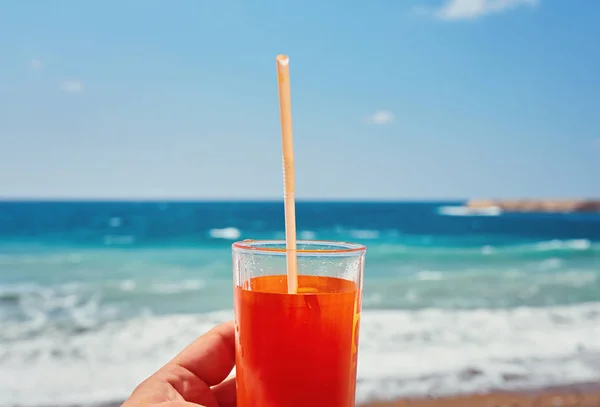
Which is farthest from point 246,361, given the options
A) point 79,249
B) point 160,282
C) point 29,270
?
point 79,249

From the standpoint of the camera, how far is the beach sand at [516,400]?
4.48 metres

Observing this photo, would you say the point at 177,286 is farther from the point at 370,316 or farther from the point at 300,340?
the point at 300,340

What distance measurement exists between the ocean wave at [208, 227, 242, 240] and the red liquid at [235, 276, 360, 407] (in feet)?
77.1

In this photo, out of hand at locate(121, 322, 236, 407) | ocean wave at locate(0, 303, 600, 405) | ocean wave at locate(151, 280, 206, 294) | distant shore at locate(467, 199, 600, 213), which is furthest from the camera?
distant shore at locate(467, 199, 600, 213)

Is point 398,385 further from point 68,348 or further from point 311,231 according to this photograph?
point 311,231

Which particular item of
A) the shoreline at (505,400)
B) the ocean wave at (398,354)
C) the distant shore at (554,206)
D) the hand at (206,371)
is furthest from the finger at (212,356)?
the distant shore at (554,206)

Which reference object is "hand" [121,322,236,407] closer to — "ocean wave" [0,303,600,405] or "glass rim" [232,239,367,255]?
"glass rim" [232,239,367,255]

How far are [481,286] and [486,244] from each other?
11.7 meters

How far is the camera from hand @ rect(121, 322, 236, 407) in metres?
1.81

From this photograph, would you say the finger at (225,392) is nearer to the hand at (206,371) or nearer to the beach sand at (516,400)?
the hand at (206,371)

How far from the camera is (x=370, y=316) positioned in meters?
8.63

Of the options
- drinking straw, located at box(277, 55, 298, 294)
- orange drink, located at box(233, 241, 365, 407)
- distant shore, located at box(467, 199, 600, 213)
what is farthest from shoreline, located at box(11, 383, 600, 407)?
→ distant shore, located at box(467, 199, 600, 213)

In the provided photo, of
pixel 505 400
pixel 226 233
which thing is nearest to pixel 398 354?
pixel 505 400

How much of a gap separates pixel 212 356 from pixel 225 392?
0.45 ft
